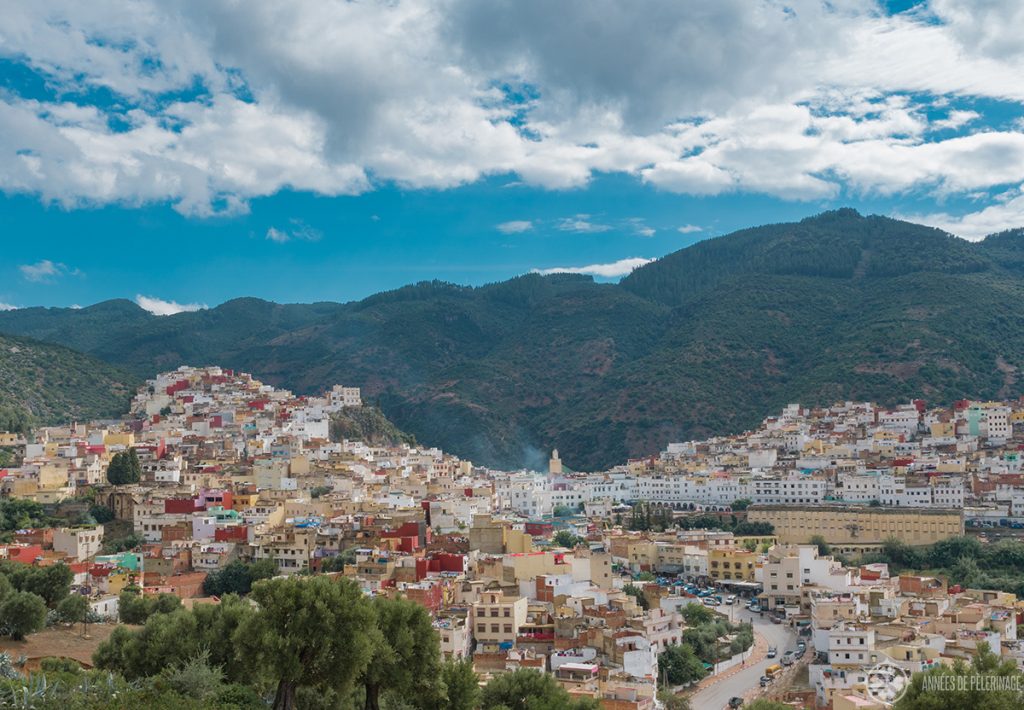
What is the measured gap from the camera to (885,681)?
1909 centimetres

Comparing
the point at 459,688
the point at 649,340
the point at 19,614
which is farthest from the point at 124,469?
the point at 649,340

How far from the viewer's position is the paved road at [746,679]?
71.4 feet

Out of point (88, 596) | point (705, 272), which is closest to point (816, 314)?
point (705, 272)

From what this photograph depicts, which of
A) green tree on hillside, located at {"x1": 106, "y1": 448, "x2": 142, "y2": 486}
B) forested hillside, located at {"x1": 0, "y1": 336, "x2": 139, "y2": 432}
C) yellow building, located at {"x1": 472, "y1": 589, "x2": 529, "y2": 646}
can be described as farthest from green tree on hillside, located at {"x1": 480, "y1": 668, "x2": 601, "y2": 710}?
forested hillside, located at {"x1": 0, "y1": 336, "x2": 139, "y2": 432}

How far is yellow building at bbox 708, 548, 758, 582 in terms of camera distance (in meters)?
33.1

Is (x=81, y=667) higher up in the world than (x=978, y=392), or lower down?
lower down

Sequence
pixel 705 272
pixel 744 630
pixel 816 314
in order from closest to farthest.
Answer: pixel 744 630, pixel 816 314, pixel 705 272

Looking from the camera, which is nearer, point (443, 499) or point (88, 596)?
point (88, 596)

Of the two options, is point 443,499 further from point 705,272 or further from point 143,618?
point 705,272

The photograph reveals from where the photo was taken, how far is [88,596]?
23750mm

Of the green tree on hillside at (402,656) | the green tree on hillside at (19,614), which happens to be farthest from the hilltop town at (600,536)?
the green tree on hillside at (19,614)

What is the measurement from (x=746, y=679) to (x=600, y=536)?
44.3ft

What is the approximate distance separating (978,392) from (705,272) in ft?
156

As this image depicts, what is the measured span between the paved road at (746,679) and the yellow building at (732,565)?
4850 mm
